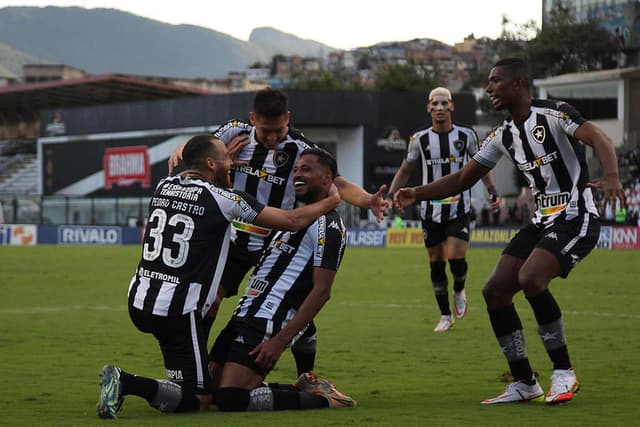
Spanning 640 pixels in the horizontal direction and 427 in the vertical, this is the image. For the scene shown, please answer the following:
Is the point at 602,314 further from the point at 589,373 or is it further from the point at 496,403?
the point at 496,403

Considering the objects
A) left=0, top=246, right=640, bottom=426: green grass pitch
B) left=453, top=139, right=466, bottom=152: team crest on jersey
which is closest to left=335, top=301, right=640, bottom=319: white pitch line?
left=0, top=246, right=640, bottom=426: green grass pitch

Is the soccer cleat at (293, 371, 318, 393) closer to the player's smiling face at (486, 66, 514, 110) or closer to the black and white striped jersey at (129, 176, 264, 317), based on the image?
the black and white striped jersey at (129, 176, 264, 317)

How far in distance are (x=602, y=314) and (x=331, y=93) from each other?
55178mm

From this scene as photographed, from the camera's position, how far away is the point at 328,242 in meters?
8.41

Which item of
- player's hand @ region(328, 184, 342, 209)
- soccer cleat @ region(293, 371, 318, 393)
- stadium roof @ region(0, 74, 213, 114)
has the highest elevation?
stadium roof @ region(0, 74, 213, 114)

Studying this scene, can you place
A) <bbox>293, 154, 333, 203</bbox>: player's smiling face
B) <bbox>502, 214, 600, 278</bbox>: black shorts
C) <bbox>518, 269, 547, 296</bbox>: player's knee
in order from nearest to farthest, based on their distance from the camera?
<bbox>293, 154, 333, 203</bbox>: player's smiling face < <bbox>518, 269, 547, 296</bbox>: player's knee < <bbox>502, 214, 600, 278</bbox>: black shorts

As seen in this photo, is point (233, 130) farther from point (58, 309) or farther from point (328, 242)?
point (58, 309)

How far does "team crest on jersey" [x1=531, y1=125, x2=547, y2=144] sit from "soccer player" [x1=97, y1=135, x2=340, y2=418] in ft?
6.44

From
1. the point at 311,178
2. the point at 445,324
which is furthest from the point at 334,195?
the point at 445,324

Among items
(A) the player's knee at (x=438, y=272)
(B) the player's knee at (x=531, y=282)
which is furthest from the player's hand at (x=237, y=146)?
(A) the player's knee at (x=438, y=272)

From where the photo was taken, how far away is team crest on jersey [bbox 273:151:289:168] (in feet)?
31.9

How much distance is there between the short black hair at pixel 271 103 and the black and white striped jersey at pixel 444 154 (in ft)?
21.7

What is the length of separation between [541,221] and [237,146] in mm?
2521

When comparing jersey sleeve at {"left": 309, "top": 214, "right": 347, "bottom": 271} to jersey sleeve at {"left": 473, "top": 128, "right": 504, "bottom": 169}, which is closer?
jersey sleeve at {"left": 309, "top": 214, "right": 347, "bottom": 271}
